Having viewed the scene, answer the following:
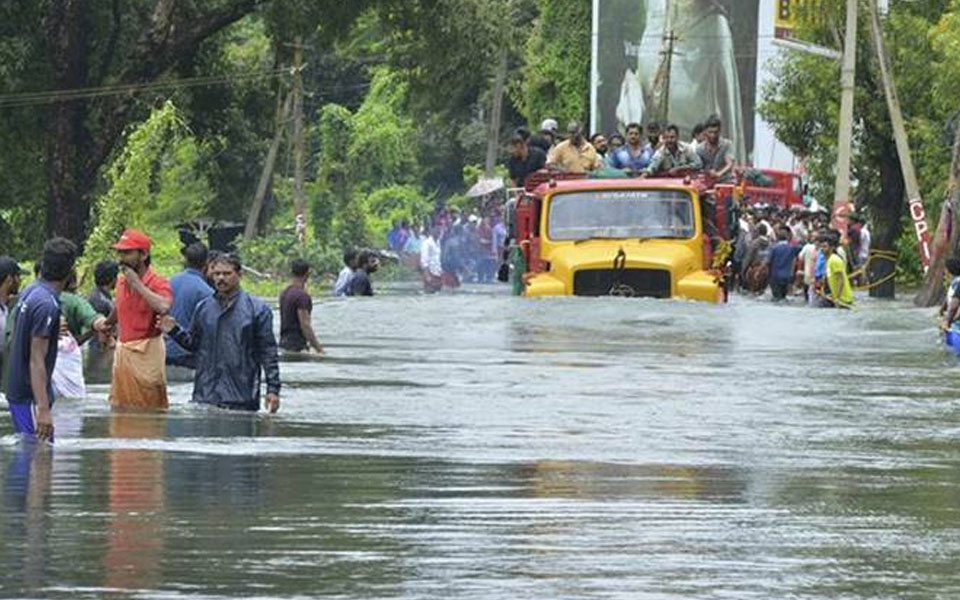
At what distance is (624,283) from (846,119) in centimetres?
1831

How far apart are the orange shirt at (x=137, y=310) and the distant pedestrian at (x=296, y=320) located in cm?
740

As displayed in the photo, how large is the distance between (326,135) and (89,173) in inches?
1454

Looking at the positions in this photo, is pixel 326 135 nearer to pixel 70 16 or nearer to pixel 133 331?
pixel 70 16

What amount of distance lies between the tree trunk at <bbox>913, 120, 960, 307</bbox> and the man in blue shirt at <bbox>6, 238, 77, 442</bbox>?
91.2 ft

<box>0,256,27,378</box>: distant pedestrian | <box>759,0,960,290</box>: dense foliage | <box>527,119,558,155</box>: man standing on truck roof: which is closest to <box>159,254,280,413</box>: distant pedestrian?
<box>0,256,27,378</box>: distant pedestrian

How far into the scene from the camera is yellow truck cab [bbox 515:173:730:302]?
31.8m

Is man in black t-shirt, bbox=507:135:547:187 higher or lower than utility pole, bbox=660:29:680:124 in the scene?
lower

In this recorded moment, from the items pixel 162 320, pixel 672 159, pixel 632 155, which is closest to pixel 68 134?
pixel 632 155

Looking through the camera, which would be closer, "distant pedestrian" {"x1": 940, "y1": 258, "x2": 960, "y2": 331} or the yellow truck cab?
"distant pedestrian" {"x1": 940, "y1": 258, "x2": 960, "y2": 331}

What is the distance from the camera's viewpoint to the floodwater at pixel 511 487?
34.8 feet

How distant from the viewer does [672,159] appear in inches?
1313

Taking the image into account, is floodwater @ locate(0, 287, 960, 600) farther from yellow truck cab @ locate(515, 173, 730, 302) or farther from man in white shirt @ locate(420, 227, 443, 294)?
man in white shirt @ locate(420, 227, 443, 294)

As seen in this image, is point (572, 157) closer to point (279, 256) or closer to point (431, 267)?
point (431, 267)

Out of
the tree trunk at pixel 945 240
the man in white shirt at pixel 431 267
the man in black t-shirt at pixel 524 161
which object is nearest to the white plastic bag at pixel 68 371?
the man in black t-shirt at pixel 524 161
